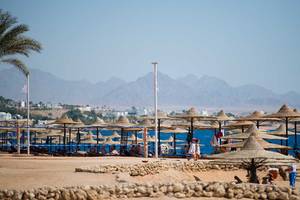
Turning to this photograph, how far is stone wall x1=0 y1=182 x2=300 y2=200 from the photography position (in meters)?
15.2

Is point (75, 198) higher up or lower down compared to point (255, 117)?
lower down

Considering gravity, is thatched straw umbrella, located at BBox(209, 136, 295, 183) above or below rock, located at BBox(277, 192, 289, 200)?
above

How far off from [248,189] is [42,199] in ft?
20.0

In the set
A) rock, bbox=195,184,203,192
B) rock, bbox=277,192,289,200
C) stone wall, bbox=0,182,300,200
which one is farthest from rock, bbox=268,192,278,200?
rock, bbox=195,184,203,192

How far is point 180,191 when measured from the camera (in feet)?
53.9

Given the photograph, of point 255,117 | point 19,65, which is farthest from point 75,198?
point 255,117

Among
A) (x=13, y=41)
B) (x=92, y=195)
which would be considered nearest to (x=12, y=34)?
(x=13, y=41)

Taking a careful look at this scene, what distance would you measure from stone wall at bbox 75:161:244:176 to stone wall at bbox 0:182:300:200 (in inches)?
191

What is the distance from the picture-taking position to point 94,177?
61.7 ft

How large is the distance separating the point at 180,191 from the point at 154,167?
707 cm

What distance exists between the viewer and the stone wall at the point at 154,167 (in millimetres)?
21095

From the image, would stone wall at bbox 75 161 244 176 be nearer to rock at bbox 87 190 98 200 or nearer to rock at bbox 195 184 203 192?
rock at bbox 87 190 98 200

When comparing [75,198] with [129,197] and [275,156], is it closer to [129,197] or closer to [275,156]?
[129,197]

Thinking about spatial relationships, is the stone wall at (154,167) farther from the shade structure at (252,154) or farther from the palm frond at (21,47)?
the palm frond at (21,47)
